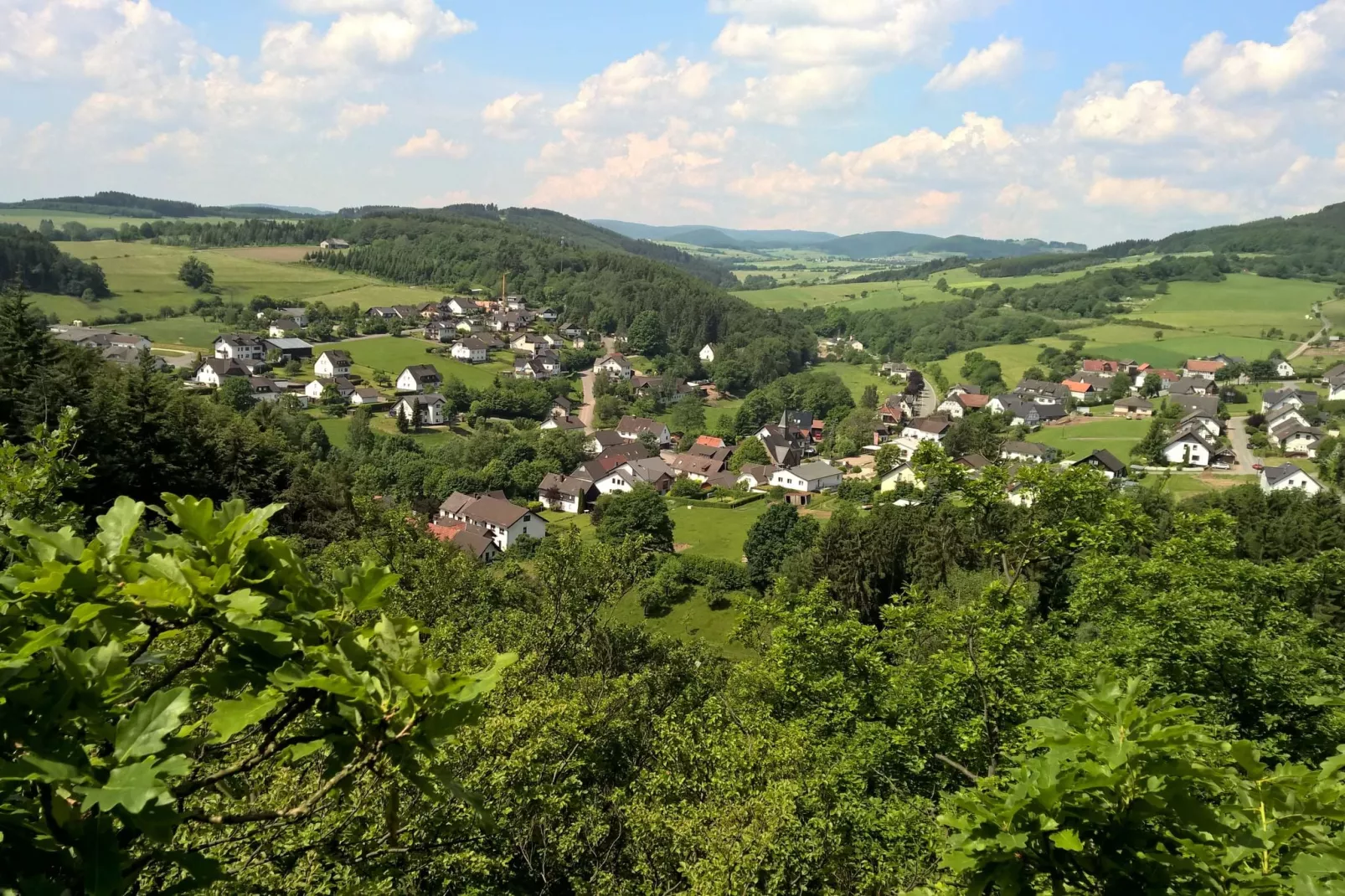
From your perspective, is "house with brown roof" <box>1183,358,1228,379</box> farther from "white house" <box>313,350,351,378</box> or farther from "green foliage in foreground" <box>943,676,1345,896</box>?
"green foliage in foreground" <box>943,676,1345,896</box>

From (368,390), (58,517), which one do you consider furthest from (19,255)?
(58,517)

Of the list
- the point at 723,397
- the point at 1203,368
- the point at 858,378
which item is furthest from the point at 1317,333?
the point at 723,397

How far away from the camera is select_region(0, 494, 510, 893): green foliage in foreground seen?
2219 mm

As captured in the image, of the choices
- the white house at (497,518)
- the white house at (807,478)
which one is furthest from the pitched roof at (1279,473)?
the white house at (497,518)

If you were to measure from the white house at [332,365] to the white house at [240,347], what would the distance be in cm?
807

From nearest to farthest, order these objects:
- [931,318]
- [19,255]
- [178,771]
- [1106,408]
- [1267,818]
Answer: [178,771], [1267,818], [1106,408], [19,255], [931,318]

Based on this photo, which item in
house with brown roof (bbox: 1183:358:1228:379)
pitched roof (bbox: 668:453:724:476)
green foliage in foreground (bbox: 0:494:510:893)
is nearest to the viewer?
green foliage in foreground (bbox: 0:494:510:893)

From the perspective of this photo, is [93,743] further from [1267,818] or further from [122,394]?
[122,394]

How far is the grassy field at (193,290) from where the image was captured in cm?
10569

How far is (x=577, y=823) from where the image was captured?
8.84 meters

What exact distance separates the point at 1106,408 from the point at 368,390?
87.9 metres

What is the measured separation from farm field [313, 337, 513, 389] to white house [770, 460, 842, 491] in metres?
44.3

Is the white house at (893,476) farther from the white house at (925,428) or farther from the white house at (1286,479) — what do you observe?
the white house at (1286,479)

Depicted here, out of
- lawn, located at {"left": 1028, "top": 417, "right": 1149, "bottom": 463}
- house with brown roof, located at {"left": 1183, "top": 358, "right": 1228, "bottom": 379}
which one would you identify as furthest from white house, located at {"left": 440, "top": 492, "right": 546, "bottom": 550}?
house with brown roof, located at {"left": 1183, "top": 358, "right": 1228, "bottom": 379}
